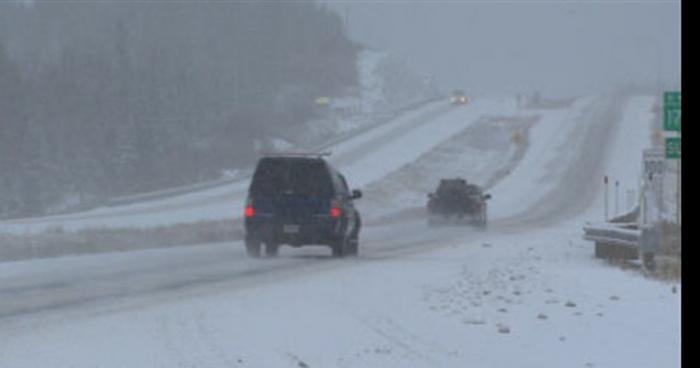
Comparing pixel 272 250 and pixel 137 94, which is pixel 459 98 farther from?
pixel 272 250

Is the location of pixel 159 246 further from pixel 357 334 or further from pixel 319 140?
pixel 319 140

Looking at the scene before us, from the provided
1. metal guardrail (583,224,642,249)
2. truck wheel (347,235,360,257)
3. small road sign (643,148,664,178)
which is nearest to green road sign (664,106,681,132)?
small road sign (643,148,664,178)

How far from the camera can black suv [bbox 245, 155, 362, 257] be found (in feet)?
81.2

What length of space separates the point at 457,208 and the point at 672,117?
1762cm

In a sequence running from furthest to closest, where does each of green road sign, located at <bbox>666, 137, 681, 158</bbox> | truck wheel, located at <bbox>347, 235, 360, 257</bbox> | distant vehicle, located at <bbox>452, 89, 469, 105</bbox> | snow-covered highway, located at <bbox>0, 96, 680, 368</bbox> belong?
1. distant vehicle, located at <bbox>452, 89, 469, 105</bbox>
2. green road sign, located at <bbox>666, 137, 681, 158</bbox>
3. truck wheel, located at <bbox>347, 235, 360, 257</bbox>
4. snow-covered highway, located at <bbox>0, 96, 680, 368</bbox>

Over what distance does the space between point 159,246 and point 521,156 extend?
5665cm

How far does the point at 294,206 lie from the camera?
2488cm

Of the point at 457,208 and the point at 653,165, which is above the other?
the point at 653,165

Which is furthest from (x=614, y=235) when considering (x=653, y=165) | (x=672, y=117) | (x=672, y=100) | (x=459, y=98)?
(x=459, y=98)

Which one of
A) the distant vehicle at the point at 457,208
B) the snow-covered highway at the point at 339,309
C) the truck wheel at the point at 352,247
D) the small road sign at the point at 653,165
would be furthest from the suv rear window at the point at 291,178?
the distant vehicle at the point at 457,208

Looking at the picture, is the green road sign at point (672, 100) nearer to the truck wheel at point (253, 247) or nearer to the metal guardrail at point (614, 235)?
the metal guardrail at point (614, 235)

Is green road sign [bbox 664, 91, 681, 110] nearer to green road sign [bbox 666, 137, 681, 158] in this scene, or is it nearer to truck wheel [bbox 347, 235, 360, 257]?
green road sign [bbox 666, 137, 681, 158]

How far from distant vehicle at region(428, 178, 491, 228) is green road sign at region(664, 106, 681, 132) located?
16.8 m

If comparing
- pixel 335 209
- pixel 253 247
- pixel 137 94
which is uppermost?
pixel 137 94
